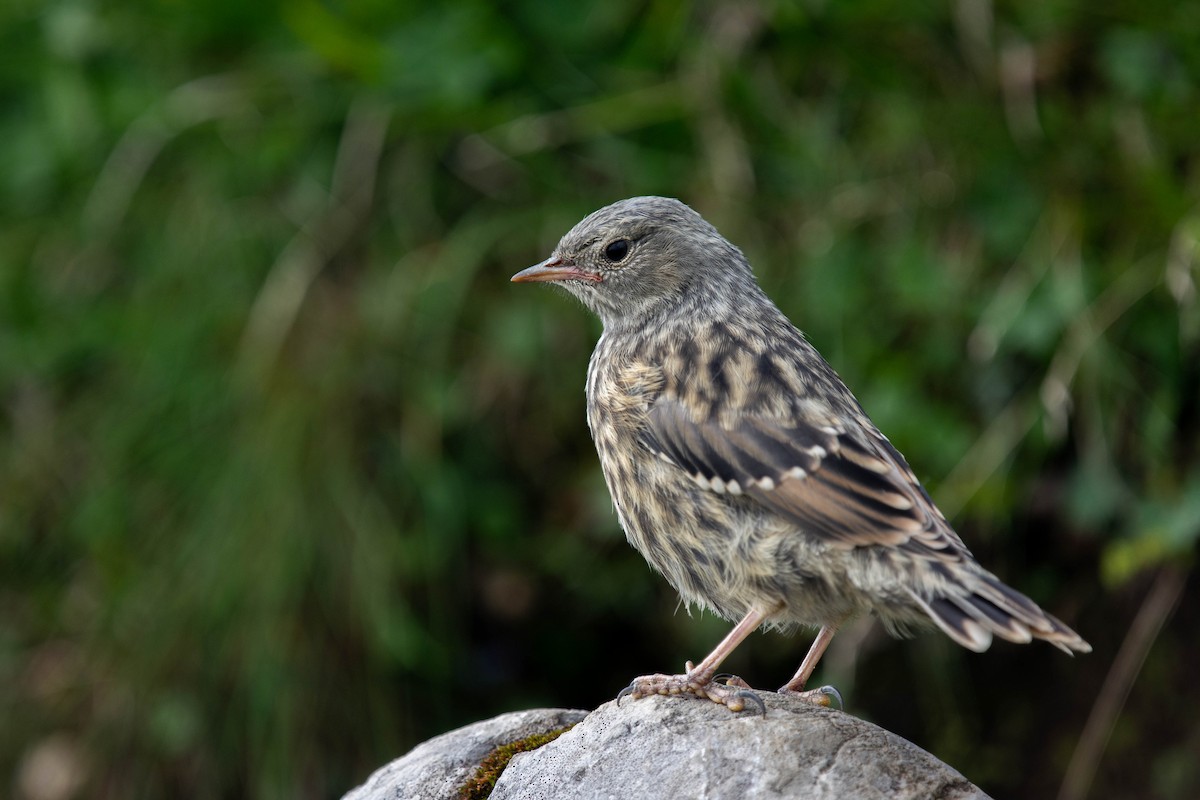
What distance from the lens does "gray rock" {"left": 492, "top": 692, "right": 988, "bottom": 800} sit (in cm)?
324

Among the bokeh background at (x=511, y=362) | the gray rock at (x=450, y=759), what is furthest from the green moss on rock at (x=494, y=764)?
the bokeh background at (x=511, y=362)

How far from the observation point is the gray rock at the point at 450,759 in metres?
3.62

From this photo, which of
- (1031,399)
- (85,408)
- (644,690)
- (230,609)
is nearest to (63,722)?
(230,609)

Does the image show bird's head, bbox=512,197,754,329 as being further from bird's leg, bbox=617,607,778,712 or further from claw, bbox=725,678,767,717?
claw, bbox=725,678,767,717

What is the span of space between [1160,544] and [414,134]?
343cm

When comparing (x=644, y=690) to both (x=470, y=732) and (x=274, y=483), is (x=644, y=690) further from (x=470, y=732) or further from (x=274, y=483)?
(x=274, y=483)

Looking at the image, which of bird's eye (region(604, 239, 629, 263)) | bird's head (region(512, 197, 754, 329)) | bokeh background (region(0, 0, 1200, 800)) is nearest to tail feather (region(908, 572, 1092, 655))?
bird's head (region(512, 197, 754, 329))

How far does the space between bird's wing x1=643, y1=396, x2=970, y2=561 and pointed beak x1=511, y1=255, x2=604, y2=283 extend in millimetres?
716

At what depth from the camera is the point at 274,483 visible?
5.67m

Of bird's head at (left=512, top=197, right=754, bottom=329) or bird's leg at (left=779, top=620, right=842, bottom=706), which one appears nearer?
bird's leg at (left=779, top=620, right=842, bottom=706)

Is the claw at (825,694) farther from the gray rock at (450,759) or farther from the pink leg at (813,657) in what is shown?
the gray rock at (450,759)

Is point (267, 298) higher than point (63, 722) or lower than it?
higher

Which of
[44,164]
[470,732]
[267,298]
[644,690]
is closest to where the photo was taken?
[644,690]

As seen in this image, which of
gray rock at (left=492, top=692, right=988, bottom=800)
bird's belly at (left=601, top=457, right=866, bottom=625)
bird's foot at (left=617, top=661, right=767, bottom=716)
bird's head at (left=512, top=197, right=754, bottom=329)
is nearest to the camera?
gray rock at (left=492, top=692, right=988, bottom=800)
